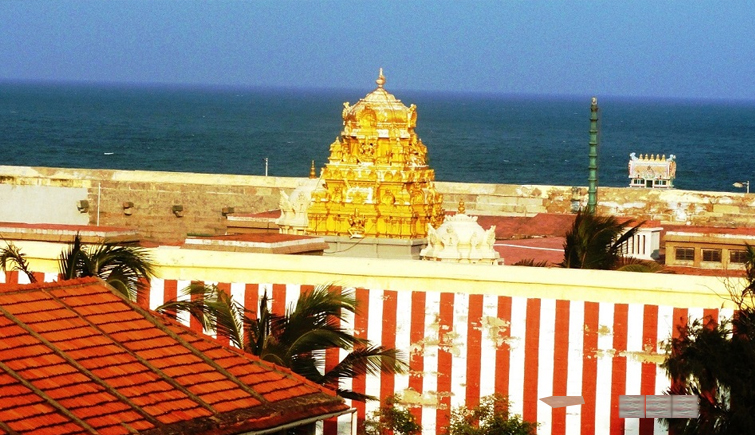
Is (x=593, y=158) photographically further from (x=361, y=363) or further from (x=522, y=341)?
(x=361, y=363)

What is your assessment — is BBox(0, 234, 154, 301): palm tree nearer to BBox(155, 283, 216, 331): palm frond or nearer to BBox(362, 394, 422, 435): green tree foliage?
BBox(155, 283, 216, 331): palm frond

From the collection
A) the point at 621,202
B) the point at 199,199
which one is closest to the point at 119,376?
the point at 621,202

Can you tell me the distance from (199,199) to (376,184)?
19.3m

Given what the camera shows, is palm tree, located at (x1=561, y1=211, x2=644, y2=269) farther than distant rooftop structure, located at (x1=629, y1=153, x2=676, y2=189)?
No

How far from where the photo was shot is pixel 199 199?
56.9 meters

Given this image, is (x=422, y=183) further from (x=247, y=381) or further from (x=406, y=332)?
(x=247, y=381)

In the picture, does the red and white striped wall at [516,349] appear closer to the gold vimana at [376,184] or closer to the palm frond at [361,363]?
the palm frond at [361,363]

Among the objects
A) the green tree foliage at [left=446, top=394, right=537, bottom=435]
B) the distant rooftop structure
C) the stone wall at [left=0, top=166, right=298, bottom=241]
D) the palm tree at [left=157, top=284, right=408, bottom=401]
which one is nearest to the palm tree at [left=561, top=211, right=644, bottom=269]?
the green tree foliage at [left=446, top=394, right=537, bottom=435]

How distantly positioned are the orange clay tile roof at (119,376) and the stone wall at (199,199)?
3572 centimetres

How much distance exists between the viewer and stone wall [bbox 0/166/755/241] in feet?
178

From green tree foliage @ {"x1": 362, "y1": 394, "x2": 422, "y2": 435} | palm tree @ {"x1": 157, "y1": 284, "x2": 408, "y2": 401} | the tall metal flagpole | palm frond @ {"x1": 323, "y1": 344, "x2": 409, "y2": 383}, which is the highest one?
the tall metal flagpole

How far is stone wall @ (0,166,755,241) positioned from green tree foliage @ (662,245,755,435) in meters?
30.2

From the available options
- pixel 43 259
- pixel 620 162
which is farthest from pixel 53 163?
pixel 43 259

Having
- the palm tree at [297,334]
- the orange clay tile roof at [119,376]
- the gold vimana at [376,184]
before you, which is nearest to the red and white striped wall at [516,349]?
the palm tree at [297,334]
